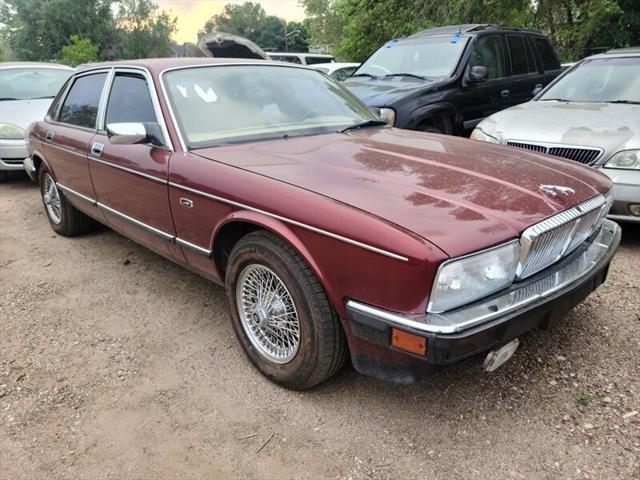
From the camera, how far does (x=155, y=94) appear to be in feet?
10.0

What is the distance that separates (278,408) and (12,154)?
6.07 meters

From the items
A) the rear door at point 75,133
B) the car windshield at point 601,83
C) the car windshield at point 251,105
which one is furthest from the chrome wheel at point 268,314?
the car windshield at point 601,83

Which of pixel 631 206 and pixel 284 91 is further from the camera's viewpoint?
pixel 631 206

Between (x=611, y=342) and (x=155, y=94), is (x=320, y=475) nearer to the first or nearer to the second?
(x=611, y=342)

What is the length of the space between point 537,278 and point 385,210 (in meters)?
0.76

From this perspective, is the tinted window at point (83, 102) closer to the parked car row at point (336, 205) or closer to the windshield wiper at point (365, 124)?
the parked car row at point (336, 205)

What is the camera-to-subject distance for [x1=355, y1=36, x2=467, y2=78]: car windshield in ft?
20.2

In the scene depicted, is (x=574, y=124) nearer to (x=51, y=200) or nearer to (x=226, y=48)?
(x=51, y=200)

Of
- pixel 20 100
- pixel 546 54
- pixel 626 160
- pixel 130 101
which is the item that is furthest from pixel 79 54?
pixel 626 160

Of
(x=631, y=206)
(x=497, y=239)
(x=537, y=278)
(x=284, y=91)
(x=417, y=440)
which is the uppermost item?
(x=284, y=91)

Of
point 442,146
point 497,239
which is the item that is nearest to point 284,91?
point 442,146

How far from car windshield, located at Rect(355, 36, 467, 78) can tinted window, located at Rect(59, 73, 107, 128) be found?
369 centimetres

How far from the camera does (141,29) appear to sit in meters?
44.4

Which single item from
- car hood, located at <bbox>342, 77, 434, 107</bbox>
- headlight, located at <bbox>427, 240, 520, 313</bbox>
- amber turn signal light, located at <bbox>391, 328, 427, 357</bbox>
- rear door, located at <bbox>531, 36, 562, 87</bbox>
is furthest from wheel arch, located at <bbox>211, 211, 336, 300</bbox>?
rear door, located at <bbox>531, 36, 562, 87</bbox>
